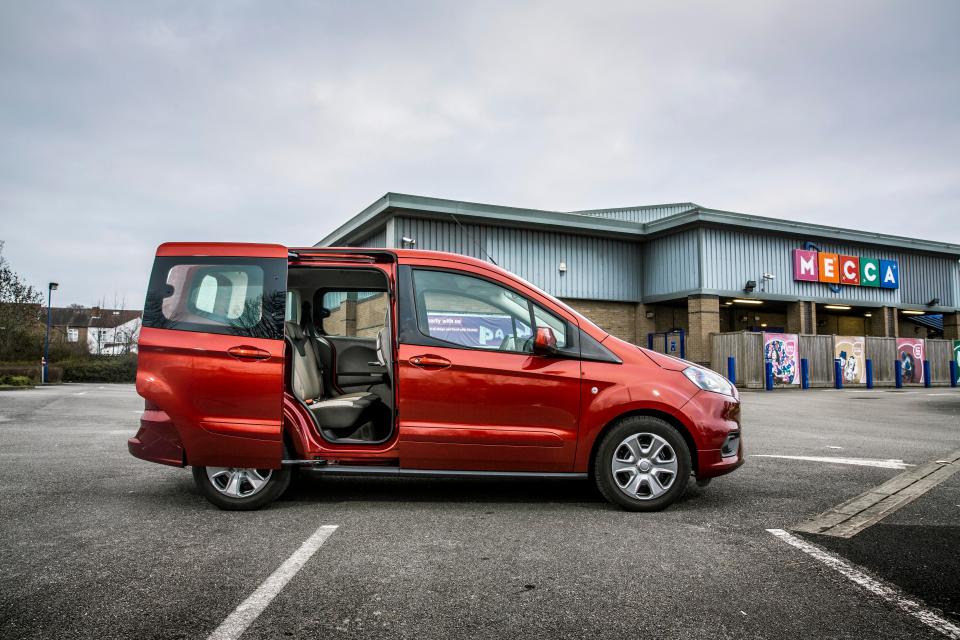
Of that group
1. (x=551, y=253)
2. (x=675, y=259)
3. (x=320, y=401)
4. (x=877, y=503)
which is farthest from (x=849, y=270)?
(x=320, y=401)

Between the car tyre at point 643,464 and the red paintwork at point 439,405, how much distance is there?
10 cm

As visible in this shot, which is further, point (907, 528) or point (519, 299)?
point (519, 299)

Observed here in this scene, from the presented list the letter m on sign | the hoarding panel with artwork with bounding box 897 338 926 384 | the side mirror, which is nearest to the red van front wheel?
the side mirror

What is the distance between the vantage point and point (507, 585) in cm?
300

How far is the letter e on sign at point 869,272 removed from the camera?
26.0m

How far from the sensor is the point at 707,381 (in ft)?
15.1

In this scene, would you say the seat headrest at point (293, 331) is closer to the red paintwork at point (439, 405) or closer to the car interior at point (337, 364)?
the car interior at point (337, 364)

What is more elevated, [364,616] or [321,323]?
[321,323]

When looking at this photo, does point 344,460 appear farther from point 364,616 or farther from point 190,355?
point 364,616

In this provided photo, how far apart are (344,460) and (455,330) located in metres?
1.25

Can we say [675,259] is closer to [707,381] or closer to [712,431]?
[707,381]

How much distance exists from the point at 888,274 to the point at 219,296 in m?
29.7

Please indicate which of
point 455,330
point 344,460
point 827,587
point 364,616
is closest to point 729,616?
point 827,587

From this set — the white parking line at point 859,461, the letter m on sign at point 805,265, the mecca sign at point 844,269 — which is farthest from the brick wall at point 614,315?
the white parking line at point 859,461
